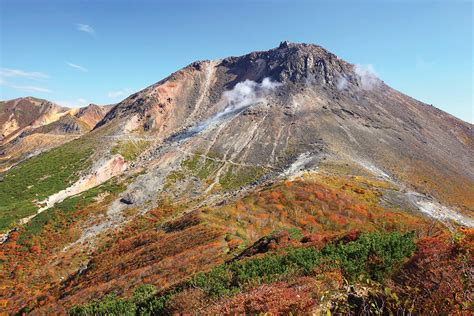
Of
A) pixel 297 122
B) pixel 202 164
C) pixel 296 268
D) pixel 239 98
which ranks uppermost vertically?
pixel 239 98

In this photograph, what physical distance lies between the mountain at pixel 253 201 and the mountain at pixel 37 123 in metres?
33.7

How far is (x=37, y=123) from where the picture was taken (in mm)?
171500

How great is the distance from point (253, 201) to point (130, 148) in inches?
2132

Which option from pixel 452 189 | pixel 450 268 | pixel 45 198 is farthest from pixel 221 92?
pixel 450 268

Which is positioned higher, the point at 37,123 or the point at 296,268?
the point at 37,123

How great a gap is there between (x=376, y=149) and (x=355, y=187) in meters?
29.7

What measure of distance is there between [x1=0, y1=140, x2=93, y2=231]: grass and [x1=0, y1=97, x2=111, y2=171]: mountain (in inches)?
1248

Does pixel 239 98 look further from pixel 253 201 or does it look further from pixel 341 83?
pixel 253 201

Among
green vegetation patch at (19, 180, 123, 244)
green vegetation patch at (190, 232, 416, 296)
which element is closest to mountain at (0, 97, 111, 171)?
green vegetation patch at (19, 180, 123, 244)

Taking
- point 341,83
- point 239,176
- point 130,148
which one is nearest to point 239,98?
point 341,83

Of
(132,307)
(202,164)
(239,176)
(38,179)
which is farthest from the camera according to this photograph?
(202,164)

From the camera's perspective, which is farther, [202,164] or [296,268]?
[202,164]

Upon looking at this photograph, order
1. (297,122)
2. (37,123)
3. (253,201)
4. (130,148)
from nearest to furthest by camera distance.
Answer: (253,201) < (130,148) < (297,122) < (37,123)

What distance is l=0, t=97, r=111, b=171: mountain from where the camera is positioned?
117 meters
